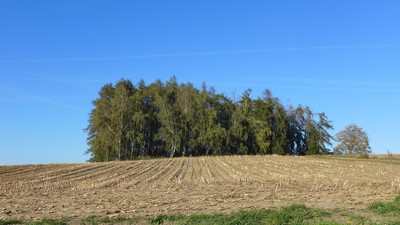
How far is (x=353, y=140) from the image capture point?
88.6 metres

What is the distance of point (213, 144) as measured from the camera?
8106 centimetres

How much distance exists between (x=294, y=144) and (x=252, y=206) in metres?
75.1

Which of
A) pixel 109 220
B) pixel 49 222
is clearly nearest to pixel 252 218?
pixel 109 220

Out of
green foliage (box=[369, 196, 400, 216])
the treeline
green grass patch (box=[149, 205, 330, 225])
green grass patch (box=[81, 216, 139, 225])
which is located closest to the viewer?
green grass patch (box=[149, 205, 330, 225])

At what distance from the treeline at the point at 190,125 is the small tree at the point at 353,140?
3389 mm

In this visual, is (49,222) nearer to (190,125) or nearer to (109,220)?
(109,220)

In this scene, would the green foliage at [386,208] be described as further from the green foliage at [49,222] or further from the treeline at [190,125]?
the treeline at [190,125]

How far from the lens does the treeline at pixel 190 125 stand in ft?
252

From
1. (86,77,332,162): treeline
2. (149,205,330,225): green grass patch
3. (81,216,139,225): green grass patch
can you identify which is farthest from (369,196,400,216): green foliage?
(86,77,332,162): treeline

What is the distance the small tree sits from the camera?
88.4 metres

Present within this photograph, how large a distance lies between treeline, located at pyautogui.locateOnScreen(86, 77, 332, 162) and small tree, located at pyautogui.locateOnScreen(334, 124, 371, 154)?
133 inches

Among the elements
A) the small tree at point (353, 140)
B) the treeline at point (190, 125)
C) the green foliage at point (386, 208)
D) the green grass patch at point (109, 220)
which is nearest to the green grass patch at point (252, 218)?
the green grass patch at point (109, 220)

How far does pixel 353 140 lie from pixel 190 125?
34.7 m

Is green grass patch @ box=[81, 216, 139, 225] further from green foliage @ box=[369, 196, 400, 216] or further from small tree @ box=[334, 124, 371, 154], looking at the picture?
small tree @ box=[334, 124, 371, 154]
